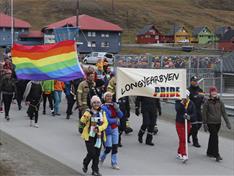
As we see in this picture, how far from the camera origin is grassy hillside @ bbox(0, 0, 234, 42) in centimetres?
13738

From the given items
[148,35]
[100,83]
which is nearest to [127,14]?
[148,35]

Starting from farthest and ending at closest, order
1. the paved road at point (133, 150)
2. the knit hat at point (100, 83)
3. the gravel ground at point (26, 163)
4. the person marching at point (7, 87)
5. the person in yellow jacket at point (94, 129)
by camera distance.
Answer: the person marching at point (7, 87) → the knit hat at point (100, 83) → the paved road at point (133, 150) → the gravel ground at point (26, 163) → the person in yellow jacket at point (94, 129)

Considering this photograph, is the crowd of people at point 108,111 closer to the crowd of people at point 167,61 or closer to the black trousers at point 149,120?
the black trousers at point 149,120

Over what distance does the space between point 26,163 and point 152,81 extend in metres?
3.57

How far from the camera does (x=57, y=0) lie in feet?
510

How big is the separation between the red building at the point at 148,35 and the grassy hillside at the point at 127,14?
300 cm

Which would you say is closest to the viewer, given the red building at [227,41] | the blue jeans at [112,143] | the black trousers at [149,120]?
the blue jeans at [112,143]

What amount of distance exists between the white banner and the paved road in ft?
4.58

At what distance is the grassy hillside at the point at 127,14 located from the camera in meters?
137

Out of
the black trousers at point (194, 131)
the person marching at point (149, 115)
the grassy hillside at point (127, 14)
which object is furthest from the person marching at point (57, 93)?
the grassy hillside at point (127, 14)

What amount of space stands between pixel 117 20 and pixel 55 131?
128266 mm

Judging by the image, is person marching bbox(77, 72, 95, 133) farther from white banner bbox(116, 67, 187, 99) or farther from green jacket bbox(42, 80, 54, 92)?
green jacket bbox(42, 80, 54, 92)

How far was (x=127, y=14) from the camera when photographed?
148750 millimetres

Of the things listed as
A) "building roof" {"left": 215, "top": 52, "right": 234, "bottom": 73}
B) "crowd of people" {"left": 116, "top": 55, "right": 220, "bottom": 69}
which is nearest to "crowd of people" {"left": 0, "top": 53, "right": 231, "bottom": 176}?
"crowd of people" {"left": 116, "top": 55, "right": 220, "bottom": 69}
